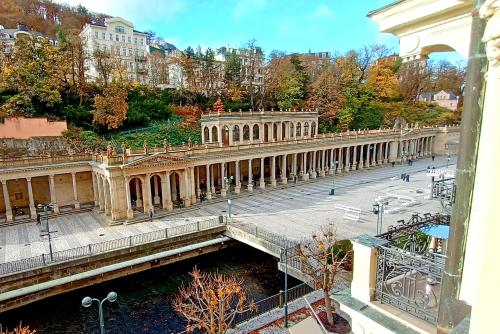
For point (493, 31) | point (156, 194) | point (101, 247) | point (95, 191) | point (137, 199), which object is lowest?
point (101, 247)

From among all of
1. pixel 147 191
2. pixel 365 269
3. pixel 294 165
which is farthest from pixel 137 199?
pixel 365 269

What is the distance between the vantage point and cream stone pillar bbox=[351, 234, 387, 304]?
4.93 meters

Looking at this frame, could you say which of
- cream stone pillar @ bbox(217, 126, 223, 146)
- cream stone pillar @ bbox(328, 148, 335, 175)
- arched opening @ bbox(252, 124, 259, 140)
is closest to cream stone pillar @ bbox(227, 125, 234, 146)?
cream stone pillar @ bbox(217, 126, 223, 146)

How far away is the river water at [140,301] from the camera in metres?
16.3

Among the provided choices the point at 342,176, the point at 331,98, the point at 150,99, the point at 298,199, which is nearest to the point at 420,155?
the point at 331,98

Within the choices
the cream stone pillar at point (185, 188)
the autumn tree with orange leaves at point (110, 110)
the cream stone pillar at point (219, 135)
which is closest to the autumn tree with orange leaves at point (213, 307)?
the cream stone pillar at point (185, 188)

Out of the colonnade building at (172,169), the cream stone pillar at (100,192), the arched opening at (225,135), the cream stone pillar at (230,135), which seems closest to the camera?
the colonnade building at (172,169)

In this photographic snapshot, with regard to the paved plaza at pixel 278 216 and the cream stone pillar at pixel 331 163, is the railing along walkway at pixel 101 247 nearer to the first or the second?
the paved plaza at pixel 278 216

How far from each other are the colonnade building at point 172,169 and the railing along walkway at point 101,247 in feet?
20.1

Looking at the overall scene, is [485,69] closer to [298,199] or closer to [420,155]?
[298,199]

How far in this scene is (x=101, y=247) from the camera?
20.6 m

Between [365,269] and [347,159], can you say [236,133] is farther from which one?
[365,269]

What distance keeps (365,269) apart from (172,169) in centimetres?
2662

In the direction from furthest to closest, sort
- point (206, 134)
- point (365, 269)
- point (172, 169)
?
point (206, 134)
point (172, 169)
point (365, 269)
